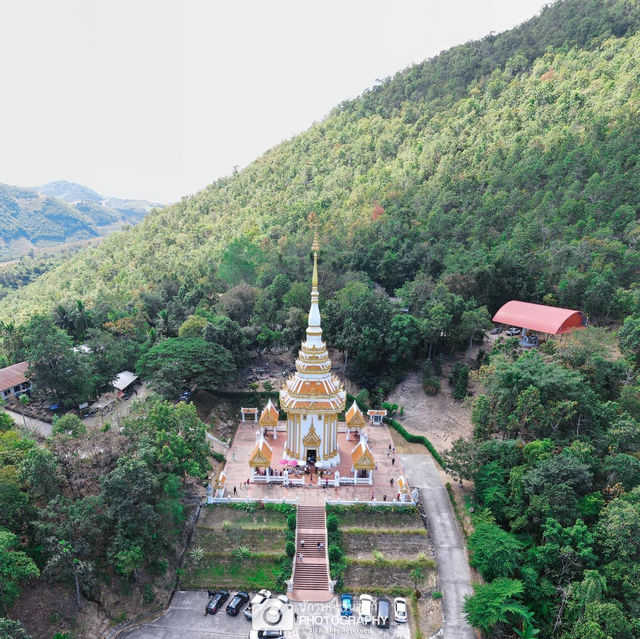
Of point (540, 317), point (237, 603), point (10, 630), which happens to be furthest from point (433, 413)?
point (10, 630)

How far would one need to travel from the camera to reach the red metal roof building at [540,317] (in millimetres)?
34812

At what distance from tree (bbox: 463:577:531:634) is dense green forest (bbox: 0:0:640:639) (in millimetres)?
81

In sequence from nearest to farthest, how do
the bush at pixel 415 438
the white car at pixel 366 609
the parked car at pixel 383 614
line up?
the parked car at pixel 383 614
the white car at pixel 366 609
the bush at pixel 415 438

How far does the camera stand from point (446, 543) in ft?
74.7

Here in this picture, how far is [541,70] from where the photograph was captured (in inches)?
2443

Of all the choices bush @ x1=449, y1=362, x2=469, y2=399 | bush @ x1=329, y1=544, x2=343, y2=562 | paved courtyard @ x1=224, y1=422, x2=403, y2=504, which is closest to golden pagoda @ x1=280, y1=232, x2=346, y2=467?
paved courtyard @ x1=224, y1=422, x2=403, y2=504

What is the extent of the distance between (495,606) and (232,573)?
1100cm

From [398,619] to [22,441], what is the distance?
17884 mm

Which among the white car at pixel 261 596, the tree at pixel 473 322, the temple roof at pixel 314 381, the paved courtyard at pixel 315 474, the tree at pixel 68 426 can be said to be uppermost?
the tree at pixel 473 322

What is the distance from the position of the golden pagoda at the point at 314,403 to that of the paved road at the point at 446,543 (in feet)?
16.7

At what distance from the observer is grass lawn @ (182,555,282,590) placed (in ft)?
67.7

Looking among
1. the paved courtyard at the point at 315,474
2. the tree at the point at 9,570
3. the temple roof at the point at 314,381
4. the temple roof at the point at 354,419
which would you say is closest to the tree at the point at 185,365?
the paved courtyard at the point at 315,474

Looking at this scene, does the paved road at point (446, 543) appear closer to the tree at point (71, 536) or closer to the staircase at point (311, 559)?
the staircase at point (311, 559)

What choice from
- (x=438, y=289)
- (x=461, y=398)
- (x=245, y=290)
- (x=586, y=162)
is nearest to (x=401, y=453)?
(x=461, y=398)
